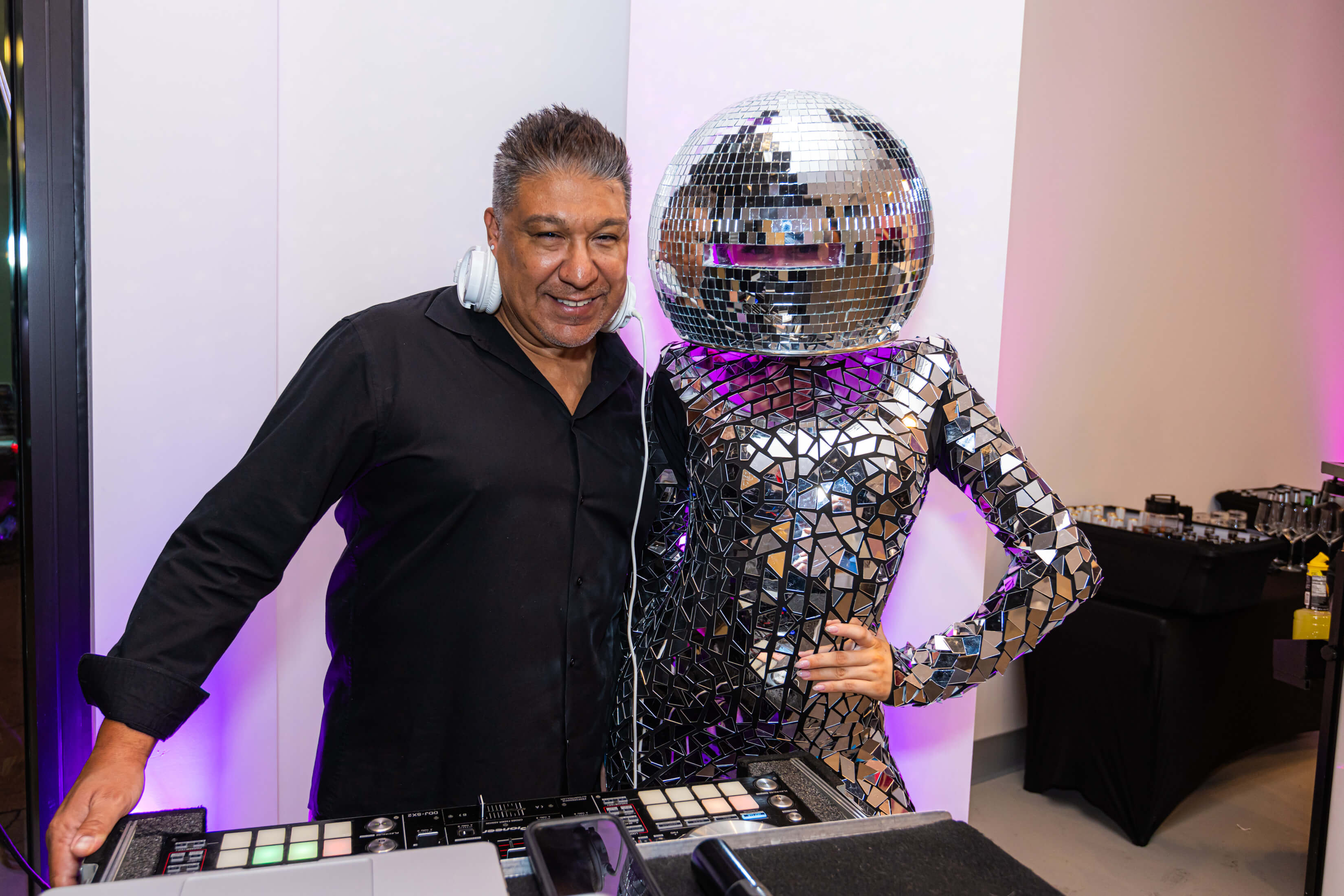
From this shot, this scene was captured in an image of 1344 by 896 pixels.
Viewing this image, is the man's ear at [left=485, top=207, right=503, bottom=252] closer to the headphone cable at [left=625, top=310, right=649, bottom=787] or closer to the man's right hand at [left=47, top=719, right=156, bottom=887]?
the headphone cable at [left=625, top=310, right=649, bottom=787]

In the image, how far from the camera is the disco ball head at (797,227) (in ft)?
3.60

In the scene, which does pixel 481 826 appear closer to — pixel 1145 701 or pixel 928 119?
pixel 928 119

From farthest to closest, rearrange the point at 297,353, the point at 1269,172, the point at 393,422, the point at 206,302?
the point at 1269,172
the point at 297,353
the point at 206,302
the point at 393,422

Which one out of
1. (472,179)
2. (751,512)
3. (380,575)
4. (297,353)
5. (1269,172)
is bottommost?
(380,575)

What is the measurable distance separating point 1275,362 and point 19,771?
5.03 metres

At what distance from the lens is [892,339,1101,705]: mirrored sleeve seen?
1303 millimetres

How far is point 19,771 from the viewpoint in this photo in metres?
1.68

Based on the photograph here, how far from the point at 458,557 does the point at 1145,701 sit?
258 cm

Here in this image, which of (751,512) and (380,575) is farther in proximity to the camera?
(380,575)

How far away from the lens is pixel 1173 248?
395 centimetres

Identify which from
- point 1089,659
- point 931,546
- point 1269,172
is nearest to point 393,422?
point 931,546

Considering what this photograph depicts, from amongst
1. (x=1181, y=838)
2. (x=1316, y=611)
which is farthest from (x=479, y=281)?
(x=1181, y=838)

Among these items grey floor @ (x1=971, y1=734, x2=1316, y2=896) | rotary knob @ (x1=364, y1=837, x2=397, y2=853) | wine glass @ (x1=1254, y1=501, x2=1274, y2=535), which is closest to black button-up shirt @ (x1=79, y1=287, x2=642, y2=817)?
rotary knob @ (x1=364, y1=837, x2=397, y2=853)

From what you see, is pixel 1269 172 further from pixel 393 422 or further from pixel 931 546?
pixel 393 422
